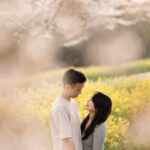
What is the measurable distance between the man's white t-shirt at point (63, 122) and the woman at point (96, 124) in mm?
185

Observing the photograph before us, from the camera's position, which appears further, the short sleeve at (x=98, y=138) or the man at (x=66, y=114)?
the short sleeve at (x=98, y=138)

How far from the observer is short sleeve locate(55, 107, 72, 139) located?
7.47ft

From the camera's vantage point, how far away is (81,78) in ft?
7.69

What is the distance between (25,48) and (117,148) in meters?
2.20

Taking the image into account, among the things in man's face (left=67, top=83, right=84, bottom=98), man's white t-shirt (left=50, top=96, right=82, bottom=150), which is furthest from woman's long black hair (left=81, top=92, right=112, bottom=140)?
man's face (left=67, top=83, right=84, bottom=98)

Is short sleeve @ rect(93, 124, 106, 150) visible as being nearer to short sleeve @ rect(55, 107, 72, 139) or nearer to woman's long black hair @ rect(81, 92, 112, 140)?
woman's long black hair @ rect(81, 92, 112, 140)

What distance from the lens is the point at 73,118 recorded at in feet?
7.93

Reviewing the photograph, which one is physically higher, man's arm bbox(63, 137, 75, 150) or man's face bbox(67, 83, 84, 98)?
man's face bbox(67, 83, 84, 98)

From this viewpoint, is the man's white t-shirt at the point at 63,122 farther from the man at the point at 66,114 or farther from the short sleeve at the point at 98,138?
the short sleeve at the point at 98,138

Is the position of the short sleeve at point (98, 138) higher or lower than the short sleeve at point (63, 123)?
lower

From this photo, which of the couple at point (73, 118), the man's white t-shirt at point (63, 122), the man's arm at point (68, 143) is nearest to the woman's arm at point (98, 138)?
the couple at point (73, 118)

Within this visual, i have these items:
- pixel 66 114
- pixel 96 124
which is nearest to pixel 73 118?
pixel 66 114

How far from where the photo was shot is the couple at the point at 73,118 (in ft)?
7.53

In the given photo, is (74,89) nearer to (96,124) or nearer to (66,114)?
(66,114)
